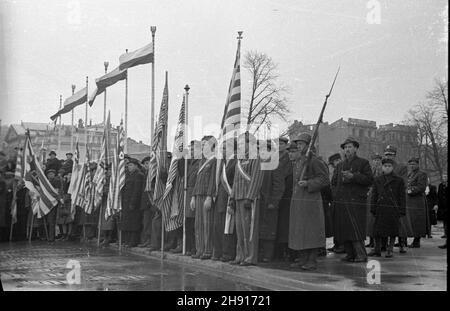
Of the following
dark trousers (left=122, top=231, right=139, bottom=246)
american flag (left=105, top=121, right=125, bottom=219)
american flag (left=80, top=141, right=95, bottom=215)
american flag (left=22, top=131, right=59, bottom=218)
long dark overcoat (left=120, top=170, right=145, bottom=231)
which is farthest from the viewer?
american flag (left=22, top=131, right=59, bottom=218)

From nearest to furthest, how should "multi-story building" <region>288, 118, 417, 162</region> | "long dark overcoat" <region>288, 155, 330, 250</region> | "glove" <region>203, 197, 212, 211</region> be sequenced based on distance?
"long dark overcoat" <region>288, 155, 330, 250</region>, "multi-story building" <region>288, 118, 417, 162</region>, "glove" <region>203, 197, 212, 211</region>

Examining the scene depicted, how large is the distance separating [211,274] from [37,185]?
21.8 ft

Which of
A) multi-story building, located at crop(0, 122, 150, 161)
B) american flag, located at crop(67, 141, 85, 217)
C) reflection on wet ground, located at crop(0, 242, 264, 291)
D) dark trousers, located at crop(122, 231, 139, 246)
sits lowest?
reflection on wet ground, located at crop(0, 242, 264, 291)

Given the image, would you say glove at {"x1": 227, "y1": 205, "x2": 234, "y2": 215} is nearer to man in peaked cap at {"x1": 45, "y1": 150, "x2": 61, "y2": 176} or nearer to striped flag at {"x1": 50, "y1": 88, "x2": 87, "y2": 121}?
man in peaked cap at {"x1": 45, "y1": 150, "x2": 61, "y2": 176}

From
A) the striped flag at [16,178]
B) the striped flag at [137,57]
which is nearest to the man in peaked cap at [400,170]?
the striped flag at [137,57]

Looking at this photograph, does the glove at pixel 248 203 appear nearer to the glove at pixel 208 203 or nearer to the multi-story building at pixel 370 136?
the glove at pixel 208 203

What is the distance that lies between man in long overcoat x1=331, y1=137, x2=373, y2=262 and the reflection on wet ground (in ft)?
6.38

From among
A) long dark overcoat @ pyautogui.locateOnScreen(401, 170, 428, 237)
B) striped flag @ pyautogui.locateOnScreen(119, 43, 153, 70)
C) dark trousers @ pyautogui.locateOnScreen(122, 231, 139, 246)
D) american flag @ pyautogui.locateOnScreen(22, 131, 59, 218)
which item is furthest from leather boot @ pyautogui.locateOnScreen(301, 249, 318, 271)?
american flag @ pyautogui.locateOnScreen(22, 131, 59, 218)

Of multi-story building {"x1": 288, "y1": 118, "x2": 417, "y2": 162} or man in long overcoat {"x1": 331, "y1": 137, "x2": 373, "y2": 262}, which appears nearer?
man in long overcoat {"x1": 331, "y1": 137, "x2": 373, "y2": 262}

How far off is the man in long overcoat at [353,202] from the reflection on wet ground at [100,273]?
6.38 feet

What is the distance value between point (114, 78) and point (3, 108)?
221 inches

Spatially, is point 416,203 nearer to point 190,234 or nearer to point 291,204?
point 291,204

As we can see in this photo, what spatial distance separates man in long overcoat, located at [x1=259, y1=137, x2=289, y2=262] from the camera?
304 inches
